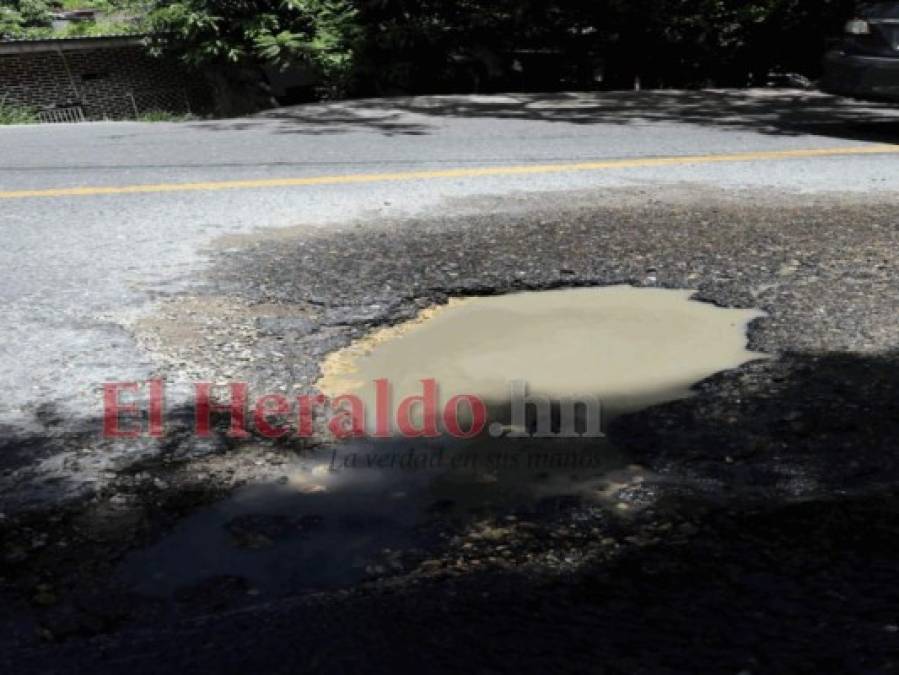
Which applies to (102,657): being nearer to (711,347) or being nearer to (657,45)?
(711,347)

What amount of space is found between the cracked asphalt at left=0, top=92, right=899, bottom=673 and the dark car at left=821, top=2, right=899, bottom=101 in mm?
1225

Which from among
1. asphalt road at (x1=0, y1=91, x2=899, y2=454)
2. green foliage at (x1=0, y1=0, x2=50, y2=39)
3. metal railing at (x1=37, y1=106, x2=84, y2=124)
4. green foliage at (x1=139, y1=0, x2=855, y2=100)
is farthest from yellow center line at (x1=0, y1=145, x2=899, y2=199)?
green foliage at (x1=0, y1=0, x2=50, y2=39)

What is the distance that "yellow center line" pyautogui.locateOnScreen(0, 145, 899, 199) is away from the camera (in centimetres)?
757

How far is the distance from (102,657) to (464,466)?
1.40m

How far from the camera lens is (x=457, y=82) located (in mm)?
15602

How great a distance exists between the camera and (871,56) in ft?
30.7

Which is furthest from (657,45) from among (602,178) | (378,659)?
(378,659)

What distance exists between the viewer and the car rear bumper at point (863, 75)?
30.3 ft

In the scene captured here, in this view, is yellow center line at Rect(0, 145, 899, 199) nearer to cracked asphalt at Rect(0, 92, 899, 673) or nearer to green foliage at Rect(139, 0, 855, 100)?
cracked asphalt at Rect(0, 92, 899, 673)

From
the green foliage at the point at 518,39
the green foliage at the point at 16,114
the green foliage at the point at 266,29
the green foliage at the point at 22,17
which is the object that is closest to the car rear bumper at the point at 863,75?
the green foliage at the point at 518,39

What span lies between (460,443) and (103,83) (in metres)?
19.7

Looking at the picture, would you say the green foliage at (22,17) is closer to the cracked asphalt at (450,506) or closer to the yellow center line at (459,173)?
the cracked asphalt at (450,506)

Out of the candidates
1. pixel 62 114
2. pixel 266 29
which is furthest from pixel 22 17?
pixel 266 29

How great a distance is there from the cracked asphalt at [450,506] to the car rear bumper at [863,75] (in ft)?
3.97
